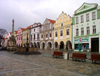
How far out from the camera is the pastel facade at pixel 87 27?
27.2 m

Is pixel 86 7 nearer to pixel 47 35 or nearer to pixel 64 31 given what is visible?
pixel 64 31

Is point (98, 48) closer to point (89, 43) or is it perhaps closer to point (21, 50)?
point (89, 43)

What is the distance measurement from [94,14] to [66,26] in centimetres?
977

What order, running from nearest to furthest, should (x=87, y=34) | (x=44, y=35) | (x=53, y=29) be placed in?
1. (x=87, y=34)
2. (x=53, y=29)
3. (x=44, y=35)

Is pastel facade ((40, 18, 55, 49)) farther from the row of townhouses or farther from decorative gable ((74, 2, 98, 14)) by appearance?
decorative gable ((74, 2, 98, 14))

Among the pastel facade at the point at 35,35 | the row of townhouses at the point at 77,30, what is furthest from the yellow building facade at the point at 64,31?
the pastel facade at the point at 35,35

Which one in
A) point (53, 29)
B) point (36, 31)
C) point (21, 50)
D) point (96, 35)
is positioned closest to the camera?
point (21, 50)

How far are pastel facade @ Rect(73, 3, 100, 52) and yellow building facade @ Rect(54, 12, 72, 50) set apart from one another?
2.33m

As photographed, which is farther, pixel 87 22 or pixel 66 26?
pixel 66 26

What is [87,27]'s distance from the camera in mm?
29344

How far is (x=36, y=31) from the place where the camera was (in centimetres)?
5122

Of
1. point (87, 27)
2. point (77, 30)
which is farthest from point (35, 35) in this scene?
point (87, 27)

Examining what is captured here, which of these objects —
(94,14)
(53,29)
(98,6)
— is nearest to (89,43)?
(94,14)

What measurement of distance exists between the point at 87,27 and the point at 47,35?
18.4 metres
